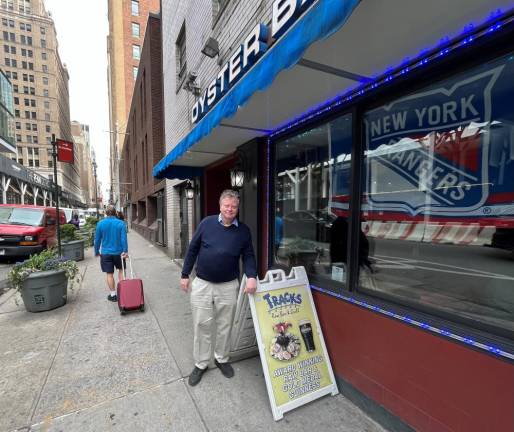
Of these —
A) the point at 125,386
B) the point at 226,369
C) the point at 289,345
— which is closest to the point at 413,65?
the point at 289,345

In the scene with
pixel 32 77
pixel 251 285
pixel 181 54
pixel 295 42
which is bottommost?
pixel 251 285

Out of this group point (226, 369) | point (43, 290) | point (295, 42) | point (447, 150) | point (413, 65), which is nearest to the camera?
point (295, 42)

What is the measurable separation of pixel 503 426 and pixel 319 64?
8.31ft

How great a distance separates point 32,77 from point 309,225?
10711 centimetres

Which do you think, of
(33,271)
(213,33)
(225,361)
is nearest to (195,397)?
(225,361)

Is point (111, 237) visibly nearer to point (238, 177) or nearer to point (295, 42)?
point (238, 177)

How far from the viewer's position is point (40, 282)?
14.4ft

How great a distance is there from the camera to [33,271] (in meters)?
4.41

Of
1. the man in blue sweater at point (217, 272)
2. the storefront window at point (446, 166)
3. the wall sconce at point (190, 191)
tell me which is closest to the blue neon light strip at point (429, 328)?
the storefront window at point (446, 166)

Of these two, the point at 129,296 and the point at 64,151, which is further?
the point at 64,151

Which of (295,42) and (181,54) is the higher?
(181,54)

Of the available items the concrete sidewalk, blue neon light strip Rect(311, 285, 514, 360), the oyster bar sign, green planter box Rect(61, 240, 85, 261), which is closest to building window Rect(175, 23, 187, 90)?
the oyster bar sign

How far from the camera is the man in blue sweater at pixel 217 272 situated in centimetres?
260

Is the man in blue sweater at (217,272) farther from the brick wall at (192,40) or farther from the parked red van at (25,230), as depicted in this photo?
the parked red van at (25,230)
